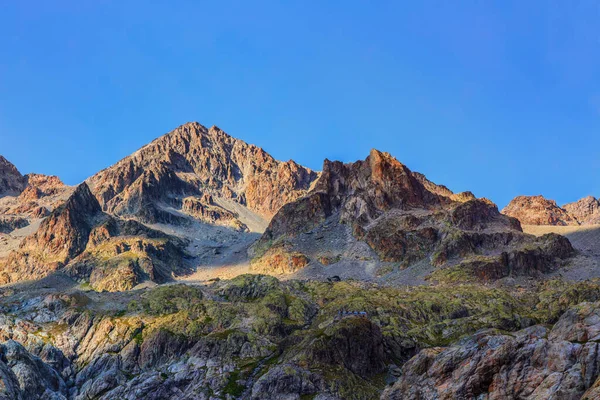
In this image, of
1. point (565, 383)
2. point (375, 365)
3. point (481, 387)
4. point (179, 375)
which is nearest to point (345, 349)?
point (375, 365)

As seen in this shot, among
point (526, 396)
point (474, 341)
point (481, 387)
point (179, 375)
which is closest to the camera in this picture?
point (526, 396)

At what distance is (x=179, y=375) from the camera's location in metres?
197

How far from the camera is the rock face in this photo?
74500 mm

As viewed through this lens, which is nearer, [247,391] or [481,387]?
[481,387]

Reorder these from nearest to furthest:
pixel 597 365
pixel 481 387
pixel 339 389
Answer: pixel 597 365 < pixel 481 387 < pixel 339 389

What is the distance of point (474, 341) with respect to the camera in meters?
98.6

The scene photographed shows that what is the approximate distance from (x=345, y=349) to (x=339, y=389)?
24.6 metres

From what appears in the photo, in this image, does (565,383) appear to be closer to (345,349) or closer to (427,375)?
(427,375)

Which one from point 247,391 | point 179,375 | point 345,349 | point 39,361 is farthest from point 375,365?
point 39,361

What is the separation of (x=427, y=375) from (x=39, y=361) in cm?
15170

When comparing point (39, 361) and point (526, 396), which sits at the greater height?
point (39, 361)

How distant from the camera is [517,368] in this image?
275 ft

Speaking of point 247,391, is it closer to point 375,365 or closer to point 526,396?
point 375,365

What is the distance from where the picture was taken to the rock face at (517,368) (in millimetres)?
74500
